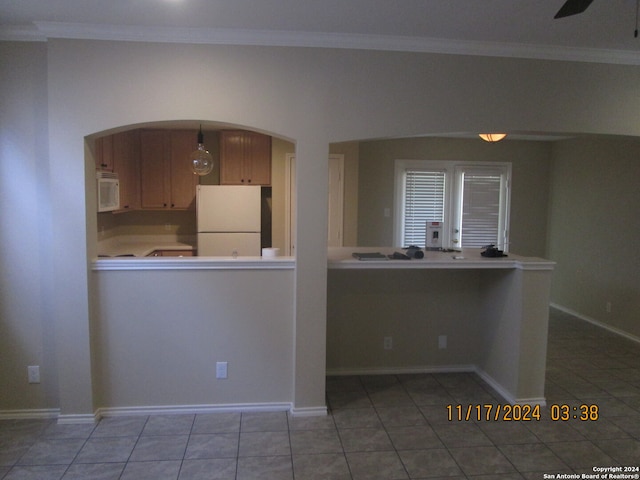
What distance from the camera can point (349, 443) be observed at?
10.4 feet

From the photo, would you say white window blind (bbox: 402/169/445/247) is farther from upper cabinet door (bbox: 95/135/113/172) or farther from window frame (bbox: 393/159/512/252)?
upper cabinet door (bbox: 95/135/113/172)

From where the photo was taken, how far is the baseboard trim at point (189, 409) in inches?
138

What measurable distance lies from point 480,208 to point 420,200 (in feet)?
3.01

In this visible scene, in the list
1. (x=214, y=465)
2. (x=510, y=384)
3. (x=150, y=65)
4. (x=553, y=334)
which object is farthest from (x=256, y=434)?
(x=553, y=334)

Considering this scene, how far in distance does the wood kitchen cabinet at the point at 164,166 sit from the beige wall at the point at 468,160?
7.54ft

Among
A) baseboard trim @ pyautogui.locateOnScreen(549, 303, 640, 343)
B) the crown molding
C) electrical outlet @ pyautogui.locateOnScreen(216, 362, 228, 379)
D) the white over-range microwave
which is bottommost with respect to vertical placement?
baseboard trim @ pyautogui.locateOnScreen(549, 303, 640, 343)

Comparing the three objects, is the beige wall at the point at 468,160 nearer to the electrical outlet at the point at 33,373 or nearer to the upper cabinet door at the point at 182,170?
the upper cabinet door at the point at 182,170

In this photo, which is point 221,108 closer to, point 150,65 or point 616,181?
point 150,65

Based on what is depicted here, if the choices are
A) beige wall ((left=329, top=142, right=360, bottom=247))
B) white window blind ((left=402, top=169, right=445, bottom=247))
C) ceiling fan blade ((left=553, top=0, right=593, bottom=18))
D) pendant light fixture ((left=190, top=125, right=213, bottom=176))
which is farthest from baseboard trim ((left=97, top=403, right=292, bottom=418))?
white window blind ((left=402, top=169, right=445, bottom=247))

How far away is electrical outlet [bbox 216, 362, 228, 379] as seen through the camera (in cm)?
357

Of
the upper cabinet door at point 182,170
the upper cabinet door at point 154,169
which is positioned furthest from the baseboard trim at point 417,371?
the upper cabinet door at point 154,169

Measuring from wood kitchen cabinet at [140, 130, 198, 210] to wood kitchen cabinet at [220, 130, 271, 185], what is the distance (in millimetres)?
419

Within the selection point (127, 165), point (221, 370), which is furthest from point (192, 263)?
point (127, 165)

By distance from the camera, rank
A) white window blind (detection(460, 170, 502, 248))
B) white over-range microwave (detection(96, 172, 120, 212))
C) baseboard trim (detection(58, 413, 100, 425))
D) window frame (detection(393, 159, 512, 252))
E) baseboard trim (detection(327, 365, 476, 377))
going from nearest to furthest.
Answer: baseboard trim (detection(58, 413, 100, 425)) → baseboard trim (detection(327, 365, 476, 377)) → white over-range microwave (detection(96, 172, 120, 212)) → window frame (detection(393, 159, 512, 252)) → white window blind (detection(460, 170, 502, 248))
